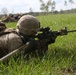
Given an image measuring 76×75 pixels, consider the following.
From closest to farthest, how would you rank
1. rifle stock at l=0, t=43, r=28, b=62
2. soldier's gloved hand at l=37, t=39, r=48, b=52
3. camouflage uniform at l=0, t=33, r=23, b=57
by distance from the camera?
rifle stock at l=0, t=43, r=28, b=62 → camouflage uniform at l=0, t=33, r=23, b=57 → soldier's gloved hand at l=37, t=39, r=48, b=52

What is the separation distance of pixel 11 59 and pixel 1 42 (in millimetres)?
519

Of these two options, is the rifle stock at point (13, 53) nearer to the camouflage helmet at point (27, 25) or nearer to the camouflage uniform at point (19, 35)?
the camouflage uniform at point (19, 35)

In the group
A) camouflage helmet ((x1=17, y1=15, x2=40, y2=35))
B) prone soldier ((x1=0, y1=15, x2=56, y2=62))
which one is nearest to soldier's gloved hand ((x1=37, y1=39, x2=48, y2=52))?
prone soldier ((x1=0, y1=15, x2=56, y2=62))

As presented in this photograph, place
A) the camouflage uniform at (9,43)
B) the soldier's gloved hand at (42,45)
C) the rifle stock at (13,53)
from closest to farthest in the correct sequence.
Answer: the rifle stock at (13,53), the camouflage uniform at (9,43), the soldier's gloved hand at (42,45)

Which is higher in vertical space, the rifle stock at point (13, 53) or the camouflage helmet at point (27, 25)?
the camouflage helmet at point (27, 25)

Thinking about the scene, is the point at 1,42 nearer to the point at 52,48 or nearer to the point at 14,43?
the point at 14,43

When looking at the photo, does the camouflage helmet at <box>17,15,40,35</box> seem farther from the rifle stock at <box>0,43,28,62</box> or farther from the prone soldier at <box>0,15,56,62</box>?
the rifle stock at <box>0,43,28,62</box>

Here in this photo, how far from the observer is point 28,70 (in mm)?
3902

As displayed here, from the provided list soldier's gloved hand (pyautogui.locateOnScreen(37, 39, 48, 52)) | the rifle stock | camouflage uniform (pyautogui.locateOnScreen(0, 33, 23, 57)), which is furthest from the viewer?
soldier's gloved hand (pyautogui.locateOnScreen(37, 39, 48, 52))

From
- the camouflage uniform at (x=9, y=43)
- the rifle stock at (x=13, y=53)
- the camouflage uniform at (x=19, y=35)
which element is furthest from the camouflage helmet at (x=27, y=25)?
the rifle stock at (x=13, y=53)

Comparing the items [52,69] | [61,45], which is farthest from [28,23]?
[61,45]

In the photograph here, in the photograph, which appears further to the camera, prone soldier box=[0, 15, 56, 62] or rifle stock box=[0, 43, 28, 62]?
prone soldier box=[0, 15, 56, 62]

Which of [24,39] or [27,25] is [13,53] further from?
[27,25]

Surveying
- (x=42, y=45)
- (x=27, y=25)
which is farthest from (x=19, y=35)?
(x=42, y=45)
